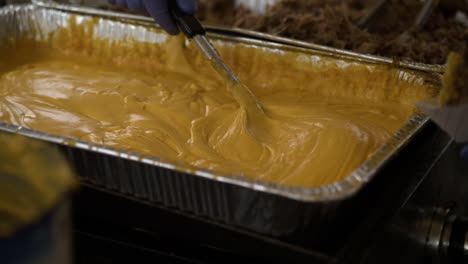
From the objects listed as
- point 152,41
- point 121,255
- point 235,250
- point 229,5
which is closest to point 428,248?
point 235,250

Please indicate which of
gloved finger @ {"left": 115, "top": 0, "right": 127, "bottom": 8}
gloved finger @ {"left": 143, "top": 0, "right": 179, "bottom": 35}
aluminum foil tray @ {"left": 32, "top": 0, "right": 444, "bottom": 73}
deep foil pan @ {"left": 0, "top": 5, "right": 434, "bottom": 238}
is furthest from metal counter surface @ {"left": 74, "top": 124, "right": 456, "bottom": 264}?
gloved finger @ {"left": 115, "top": 0, "right": 127, "bottom": 8}

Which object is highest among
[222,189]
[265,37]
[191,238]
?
[265,37]

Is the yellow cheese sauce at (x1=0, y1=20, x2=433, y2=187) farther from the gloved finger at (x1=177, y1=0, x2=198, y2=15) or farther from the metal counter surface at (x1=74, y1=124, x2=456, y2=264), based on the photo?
the gloved finger at (x1=177, y1=0, x2=198, y2=15)

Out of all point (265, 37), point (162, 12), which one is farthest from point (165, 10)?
point (265, 37)

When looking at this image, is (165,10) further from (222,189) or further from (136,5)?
(222,189)

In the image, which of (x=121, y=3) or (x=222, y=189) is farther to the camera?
(x=121, y=3)

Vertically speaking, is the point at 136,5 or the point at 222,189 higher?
the point at 136,5

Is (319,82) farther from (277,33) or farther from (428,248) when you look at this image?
(428,248)
